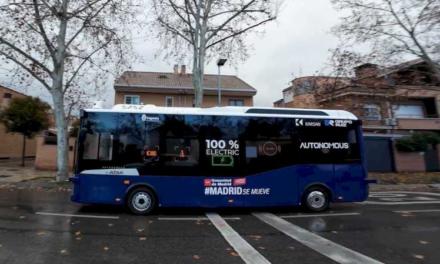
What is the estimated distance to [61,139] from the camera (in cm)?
1962

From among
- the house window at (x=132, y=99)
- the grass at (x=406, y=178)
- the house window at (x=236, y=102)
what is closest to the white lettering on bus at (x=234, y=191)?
the grass at (x=406, y=178)

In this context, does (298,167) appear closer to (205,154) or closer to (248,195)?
(248,195)

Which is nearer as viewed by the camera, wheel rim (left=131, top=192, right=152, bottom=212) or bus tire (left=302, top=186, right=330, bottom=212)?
wheel rim (left=131, top=192, right=152, bottom=212)

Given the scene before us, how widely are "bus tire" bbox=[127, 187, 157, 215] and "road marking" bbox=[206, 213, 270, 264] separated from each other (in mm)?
1643

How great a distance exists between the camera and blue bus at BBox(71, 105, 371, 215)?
11219mm

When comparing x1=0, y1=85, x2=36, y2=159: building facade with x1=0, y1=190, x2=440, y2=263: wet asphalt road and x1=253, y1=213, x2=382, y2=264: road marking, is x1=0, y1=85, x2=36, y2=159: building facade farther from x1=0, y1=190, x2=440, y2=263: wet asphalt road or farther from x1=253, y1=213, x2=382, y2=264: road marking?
x1=253, y1=213, x2=382, y2=264: road marking

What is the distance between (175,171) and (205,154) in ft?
2.98

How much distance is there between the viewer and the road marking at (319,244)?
7059 mm

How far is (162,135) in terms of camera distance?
37.6 ft

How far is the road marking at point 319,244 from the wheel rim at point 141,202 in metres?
2.99

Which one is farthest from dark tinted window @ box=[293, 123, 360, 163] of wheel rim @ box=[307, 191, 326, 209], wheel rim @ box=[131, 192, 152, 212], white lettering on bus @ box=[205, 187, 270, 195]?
wheel rim @ box=[131, 192, 152, 212]

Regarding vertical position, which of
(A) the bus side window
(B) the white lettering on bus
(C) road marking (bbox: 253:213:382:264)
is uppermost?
(A) the bus side window

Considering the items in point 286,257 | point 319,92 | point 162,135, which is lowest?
point 286,257

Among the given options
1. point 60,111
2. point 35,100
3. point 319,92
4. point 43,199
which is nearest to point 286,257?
point 43,199
